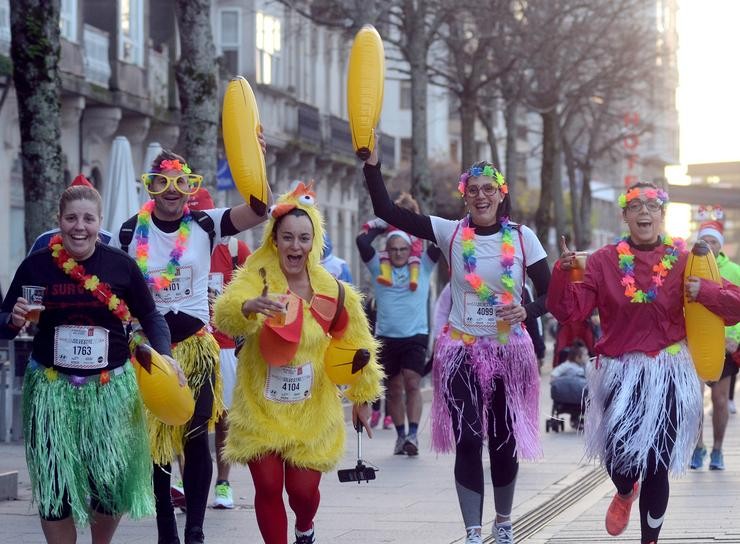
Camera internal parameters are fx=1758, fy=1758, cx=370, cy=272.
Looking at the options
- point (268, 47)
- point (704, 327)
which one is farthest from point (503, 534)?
point (268, 47)

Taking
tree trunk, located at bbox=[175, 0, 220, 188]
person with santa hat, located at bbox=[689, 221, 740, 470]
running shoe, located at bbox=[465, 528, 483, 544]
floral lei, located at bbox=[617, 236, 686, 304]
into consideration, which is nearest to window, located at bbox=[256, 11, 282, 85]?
tree trunk, located at bbox=[175, 0, 220, 188]

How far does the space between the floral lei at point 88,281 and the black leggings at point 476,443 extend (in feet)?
7.22

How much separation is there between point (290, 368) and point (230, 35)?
109 ft

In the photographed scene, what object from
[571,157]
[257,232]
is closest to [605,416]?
[257,232]

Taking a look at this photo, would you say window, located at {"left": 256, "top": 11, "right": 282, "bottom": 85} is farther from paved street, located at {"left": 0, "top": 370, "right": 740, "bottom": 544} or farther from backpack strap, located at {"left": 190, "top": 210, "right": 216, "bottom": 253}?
backpack strap, located at {"left": 190, "top": 210, "right": 216, "bottom": 253}

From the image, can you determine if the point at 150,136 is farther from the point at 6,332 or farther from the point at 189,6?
the point at 6,332

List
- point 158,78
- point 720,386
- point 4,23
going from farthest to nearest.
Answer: point 158,78 → point 4,23 → point 720,386

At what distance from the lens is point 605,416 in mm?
9266

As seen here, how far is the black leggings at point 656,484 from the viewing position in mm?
8930

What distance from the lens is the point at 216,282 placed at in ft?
36.0

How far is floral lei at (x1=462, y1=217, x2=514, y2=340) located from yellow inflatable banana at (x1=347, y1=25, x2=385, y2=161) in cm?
91

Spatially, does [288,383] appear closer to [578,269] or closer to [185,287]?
[185,287]

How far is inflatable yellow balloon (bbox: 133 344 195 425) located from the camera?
7.69 meters

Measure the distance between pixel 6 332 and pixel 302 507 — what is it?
1573mm
